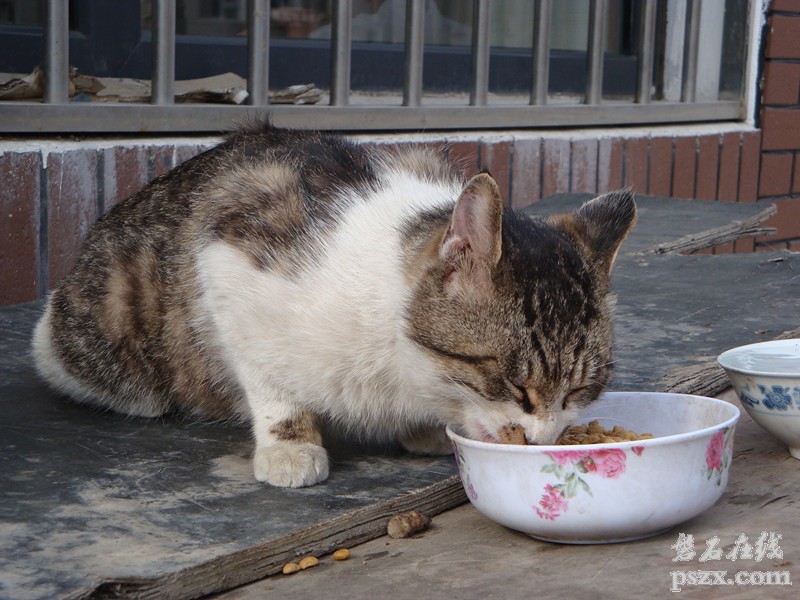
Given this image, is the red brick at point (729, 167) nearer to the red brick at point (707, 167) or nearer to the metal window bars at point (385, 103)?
the red brick at point (707, 167)

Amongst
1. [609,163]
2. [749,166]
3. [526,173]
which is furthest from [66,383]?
[749,166]

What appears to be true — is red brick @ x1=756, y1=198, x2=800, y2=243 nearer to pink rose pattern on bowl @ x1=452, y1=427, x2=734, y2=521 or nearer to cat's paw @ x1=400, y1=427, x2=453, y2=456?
cat's paw @ x1=400, y1=427, x2=453, y2=456

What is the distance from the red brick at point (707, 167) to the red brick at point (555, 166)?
3.21 ft

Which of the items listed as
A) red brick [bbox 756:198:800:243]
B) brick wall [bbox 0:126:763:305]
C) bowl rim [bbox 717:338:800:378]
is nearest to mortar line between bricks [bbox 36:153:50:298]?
brick wall [bbox 0:126:763:305]

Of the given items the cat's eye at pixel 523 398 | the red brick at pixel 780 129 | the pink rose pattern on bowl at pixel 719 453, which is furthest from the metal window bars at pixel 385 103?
the pink rose pattern on bowl at pixel 719 453

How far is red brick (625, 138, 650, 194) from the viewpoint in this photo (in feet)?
16.8

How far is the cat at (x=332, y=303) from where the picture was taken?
6.48 ft

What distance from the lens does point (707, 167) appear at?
5.60 m

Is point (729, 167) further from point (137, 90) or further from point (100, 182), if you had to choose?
point (100, 182)

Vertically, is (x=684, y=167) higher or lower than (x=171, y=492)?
higher

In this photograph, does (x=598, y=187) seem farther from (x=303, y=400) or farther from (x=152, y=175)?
(x=303, y=400)

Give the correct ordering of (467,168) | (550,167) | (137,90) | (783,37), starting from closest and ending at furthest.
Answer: (137,90) < (467,168) < (550,167) < (783,37)

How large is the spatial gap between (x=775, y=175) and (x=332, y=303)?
14.7 feet

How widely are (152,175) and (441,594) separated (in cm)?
227
